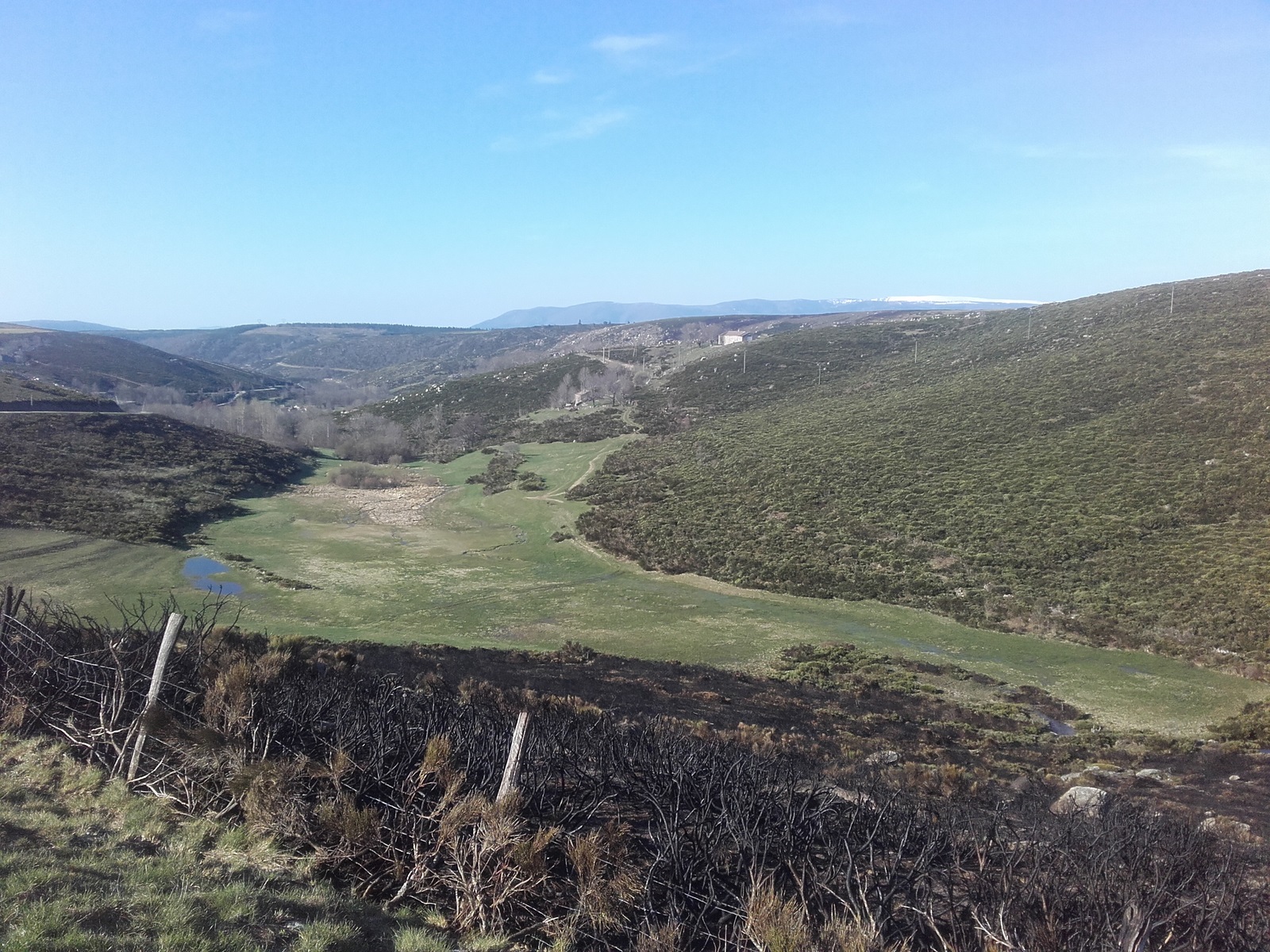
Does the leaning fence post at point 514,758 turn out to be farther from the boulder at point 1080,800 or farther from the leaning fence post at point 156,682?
the boulder at point 1080,800

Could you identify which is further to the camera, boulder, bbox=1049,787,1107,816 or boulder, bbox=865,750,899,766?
boulder, bbox=865,750,899,766

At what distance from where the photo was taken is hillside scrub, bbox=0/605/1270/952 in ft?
15.3

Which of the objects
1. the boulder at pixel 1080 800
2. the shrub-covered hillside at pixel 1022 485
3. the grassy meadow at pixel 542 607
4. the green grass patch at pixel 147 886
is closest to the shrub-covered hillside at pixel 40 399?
the grassy meadow at pixel 542 607

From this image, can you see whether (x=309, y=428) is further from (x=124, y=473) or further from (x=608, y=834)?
(x=608, y=834)

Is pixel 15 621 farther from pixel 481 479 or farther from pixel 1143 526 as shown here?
pixel 481 479

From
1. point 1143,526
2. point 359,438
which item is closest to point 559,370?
point 359,438

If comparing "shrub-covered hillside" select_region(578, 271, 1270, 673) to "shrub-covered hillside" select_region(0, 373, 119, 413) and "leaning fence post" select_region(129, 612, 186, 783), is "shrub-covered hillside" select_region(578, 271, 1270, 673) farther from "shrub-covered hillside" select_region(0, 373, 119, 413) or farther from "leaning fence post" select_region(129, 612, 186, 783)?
"shrub-covered hillside" select_region(0, 373, 119, 413)

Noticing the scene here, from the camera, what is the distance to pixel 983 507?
108 feet

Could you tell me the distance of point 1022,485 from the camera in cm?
3428

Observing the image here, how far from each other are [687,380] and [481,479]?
34.3 m

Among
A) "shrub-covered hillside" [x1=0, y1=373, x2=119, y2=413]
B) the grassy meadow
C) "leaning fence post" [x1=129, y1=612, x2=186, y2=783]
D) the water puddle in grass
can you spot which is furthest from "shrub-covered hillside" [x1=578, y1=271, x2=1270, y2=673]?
"shrub-covered hillside" [x1=0, y1=373, x2=119, y2=413]

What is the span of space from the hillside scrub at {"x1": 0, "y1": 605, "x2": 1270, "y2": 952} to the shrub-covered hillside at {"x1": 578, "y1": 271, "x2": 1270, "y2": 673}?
1985 centimetres

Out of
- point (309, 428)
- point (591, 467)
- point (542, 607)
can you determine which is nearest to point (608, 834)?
point (542, 607)

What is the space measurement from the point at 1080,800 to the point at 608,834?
8402 mm
